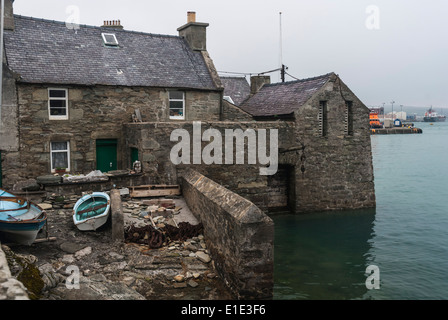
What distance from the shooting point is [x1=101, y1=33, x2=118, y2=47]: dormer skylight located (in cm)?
2164

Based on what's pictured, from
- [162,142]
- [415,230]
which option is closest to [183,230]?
[162,142]

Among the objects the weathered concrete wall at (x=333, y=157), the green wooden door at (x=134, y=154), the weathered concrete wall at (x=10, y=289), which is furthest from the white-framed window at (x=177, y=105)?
the weathered concrete wall at (x=10, y=289)

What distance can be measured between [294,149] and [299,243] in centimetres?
490

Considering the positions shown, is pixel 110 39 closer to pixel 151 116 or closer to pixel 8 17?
pixel 8 17

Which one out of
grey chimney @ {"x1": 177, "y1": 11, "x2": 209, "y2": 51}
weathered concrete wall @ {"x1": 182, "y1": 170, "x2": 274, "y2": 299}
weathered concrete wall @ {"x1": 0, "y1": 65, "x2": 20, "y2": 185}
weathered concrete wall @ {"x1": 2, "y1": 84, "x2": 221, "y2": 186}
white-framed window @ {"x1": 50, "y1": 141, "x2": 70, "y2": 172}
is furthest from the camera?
grey chimney @ {"x1": 177, "y1": 11, "x2": 209, "y2": 51}

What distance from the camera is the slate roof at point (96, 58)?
18.6 m

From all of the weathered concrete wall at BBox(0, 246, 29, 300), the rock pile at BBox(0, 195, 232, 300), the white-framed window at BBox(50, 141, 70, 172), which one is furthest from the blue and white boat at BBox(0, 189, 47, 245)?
the white-framed window at BBox(50, 141, 70, 172)

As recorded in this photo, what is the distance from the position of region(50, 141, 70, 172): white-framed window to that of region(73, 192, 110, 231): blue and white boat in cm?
605

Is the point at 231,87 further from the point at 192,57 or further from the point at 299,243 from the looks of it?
the point at 299,243

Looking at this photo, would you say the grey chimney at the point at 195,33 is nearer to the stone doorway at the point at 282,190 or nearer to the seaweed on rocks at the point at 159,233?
the stone doorway at the point at 282,190

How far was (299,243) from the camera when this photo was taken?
17.1 m

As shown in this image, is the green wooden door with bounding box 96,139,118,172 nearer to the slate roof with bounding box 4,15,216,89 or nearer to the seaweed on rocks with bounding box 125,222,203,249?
the slate roof with bounding box 4,15,216,89

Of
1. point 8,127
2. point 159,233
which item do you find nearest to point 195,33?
point 8,127

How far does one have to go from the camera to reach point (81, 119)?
62.1 ft
